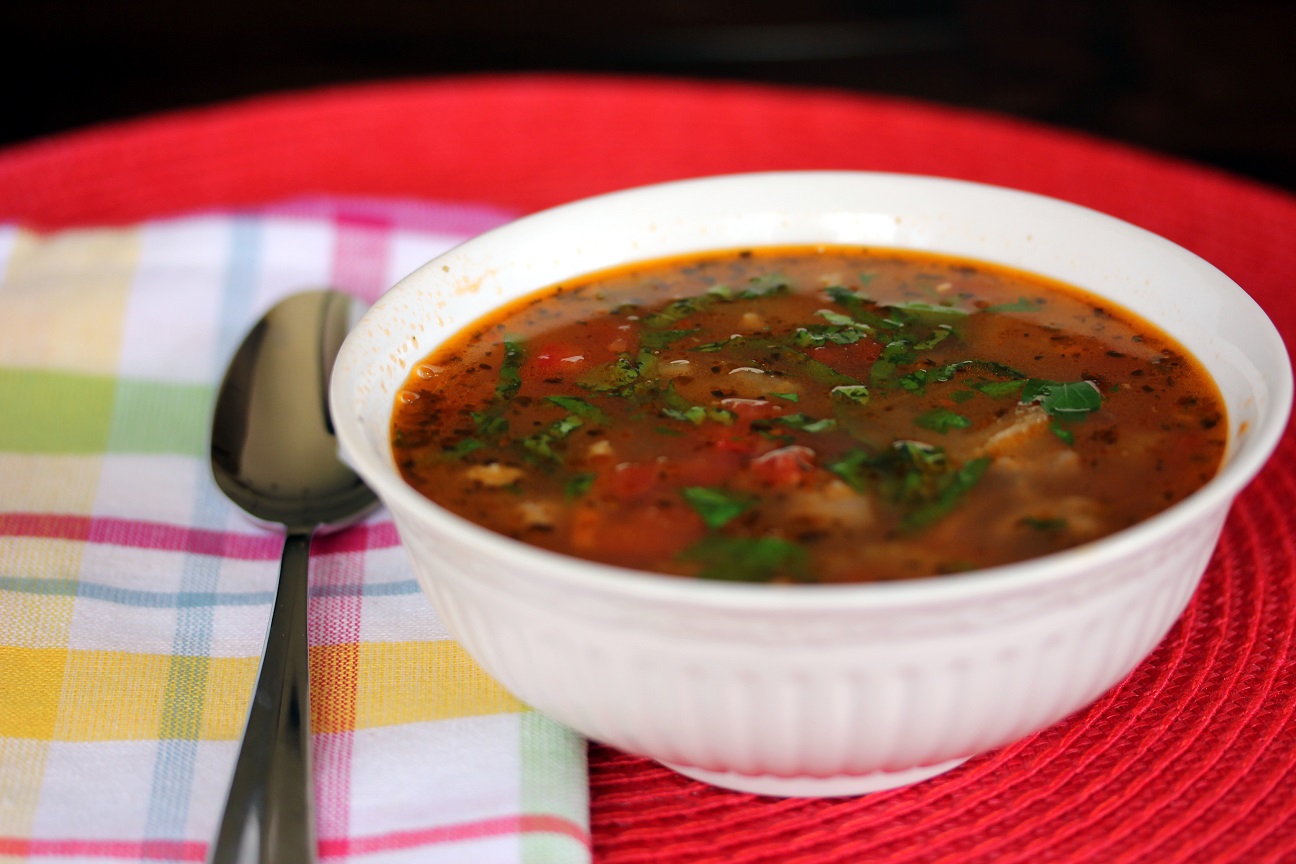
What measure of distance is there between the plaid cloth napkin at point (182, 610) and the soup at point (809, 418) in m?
0.32

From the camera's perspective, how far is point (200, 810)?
1.60 m

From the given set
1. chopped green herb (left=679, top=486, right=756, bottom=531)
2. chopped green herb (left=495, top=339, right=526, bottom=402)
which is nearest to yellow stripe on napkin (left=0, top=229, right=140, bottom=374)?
chopped green herb (left=495, top=339, right=526, bottom=402)

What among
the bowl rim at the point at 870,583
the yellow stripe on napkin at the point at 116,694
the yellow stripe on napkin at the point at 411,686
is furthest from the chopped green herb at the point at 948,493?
the yellow stripe on napkin at the point at 116,694

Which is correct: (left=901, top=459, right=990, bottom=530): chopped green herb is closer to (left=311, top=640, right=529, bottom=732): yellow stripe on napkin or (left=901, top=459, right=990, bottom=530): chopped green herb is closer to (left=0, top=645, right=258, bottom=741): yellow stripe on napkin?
(left=311, top=640, right=529, bottom=732): yellow stripe on napkin

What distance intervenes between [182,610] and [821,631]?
3.74ft

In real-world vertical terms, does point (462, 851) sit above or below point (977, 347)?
below

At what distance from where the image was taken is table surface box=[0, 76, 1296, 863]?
1.58m

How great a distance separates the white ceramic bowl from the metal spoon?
268 mm

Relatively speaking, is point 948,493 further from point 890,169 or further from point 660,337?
point 890,169

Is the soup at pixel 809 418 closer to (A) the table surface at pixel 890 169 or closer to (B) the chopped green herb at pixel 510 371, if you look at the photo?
(B) the chopped green herb at pixel 510 371

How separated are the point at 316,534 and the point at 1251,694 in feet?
4.87

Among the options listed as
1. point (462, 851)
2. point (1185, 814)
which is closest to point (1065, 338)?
point (1185, 814)

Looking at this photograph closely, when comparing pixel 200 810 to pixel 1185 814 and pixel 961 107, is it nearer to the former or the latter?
pixel 1185 814

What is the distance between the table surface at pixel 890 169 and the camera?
5.17 ft
